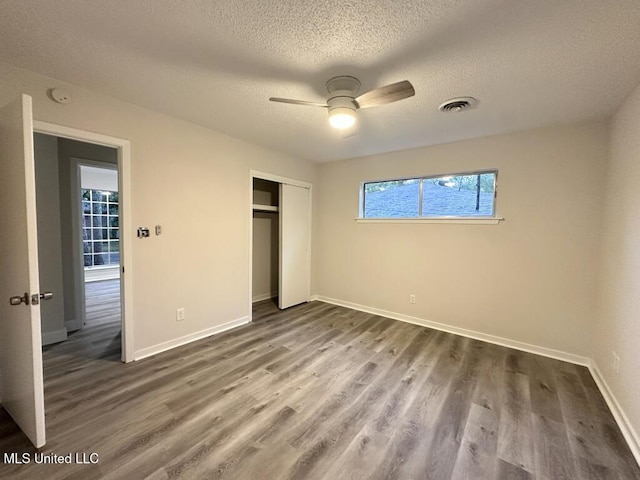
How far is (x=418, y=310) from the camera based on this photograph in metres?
3.74

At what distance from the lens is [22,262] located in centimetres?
155

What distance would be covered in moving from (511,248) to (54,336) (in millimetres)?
5265

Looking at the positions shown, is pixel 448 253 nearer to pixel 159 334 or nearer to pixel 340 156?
pixel 340 156

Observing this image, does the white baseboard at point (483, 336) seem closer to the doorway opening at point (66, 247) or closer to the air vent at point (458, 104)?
the air vent at point (458, 104)

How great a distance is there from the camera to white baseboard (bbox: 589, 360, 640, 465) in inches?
64.3

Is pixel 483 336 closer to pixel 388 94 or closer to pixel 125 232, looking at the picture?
pixel 388 94

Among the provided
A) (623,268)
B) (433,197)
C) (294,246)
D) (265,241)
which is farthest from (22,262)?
(623,268)

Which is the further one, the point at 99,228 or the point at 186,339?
the point at 99,228

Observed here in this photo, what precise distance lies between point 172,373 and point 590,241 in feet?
13.8

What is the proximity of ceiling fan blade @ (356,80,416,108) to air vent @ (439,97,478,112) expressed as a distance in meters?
0.76

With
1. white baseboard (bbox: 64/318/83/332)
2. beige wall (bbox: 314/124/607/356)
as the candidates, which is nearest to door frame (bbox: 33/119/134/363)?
white baseboard (bbox: 64/318/83/332)

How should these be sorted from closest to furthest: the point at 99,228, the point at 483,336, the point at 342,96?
the point at 342,96 < the point at 483,336 < the point at 99,228

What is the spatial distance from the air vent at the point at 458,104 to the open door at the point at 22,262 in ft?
9.44

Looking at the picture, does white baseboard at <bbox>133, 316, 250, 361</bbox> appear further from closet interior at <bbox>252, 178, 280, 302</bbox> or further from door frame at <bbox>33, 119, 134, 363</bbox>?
closet interior at <bbox>252, 178, 280, 302</bbox>
